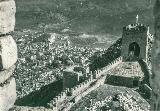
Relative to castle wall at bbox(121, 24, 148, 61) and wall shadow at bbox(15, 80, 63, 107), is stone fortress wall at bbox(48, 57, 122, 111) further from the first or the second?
castle wall at bbox(121, 24, 148, 61)

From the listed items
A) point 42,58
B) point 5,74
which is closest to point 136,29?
point 42,58

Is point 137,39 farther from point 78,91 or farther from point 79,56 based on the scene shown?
point 79,56

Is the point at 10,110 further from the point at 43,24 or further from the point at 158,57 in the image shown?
the point at 43,24

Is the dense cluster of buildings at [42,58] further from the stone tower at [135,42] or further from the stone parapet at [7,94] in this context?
the stone parapet at [7,94]

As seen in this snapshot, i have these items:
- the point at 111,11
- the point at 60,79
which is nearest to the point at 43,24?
the point at 111,11

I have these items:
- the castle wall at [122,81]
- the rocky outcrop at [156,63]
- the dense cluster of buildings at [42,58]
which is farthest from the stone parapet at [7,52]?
the dense cluster of buildings at [42,58]
